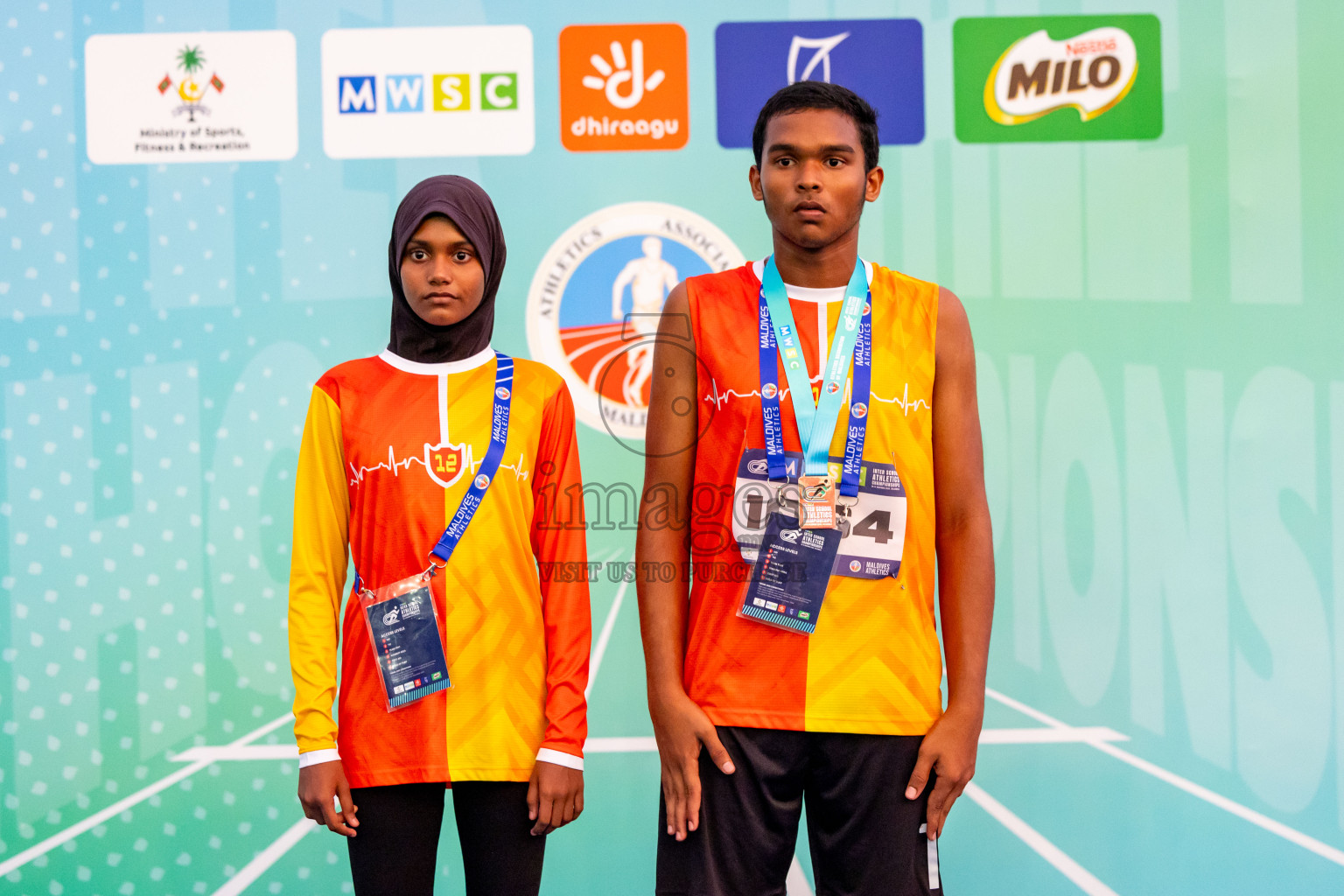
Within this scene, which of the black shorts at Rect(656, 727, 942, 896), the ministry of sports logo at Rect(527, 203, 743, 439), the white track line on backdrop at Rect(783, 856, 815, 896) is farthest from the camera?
the ministry of sports logo at Rect(527, 203, 743, 439)

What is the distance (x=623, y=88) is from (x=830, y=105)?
1.08 m

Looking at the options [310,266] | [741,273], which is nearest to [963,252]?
[741,273]

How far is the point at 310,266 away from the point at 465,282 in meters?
1.11

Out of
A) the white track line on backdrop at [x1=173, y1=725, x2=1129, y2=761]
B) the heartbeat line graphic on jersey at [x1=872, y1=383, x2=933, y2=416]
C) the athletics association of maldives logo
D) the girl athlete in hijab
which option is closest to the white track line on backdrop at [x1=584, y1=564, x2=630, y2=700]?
the white track line on backdrop at [x1=173, y1=725, x2=1129, y2=761]

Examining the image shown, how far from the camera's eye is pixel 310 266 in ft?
8.48

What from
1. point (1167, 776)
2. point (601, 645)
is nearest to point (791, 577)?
Answer: point (601, 645)

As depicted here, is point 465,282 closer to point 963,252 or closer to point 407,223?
point 407,223

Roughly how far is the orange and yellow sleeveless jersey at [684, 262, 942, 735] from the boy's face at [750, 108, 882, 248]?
0.43 feet

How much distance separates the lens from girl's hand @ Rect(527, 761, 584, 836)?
1.56 metres

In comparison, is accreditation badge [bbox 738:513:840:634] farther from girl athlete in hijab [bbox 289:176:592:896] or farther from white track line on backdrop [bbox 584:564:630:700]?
white track line on backdrop [bbox 584:564:630:700]

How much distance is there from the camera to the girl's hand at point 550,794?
1.56m

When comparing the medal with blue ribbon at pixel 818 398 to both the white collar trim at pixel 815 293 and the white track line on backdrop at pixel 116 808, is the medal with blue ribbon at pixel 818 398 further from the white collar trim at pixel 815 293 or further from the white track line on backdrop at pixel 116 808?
the white track line on backdrop at pixel 116 808

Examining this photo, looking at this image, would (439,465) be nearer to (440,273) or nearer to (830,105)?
(440,273)

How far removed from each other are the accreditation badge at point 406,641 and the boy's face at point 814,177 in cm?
84
